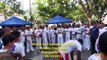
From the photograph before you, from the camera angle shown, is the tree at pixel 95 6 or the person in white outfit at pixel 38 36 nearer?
the person in white outfit at pixel 38 36

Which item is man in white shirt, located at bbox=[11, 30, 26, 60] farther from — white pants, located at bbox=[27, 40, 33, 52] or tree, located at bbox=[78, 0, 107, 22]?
tree, located at bbox=[78, 0, 107, 22]

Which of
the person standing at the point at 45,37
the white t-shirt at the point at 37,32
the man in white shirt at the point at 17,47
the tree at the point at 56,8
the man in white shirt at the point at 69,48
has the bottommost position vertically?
the tree at the point at 56,8

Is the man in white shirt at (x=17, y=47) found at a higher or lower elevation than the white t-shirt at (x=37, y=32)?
higher

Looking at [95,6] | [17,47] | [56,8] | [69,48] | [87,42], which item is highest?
[17,47]

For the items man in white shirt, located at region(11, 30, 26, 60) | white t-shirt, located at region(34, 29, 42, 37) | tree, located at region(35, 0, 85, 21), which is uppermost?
man in white shirt, located at region(11, 30, 26, 60)

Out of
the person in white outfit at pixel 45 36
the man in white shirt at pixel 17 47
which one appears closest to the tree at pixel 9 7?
the person in white outfit at pixel 45 36

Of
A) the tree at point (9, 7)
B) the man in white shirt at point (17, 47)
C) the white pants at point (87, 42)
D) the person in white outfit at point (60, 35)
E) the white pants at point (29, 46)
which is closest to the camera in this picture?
the man in white shirt at point (17, 47)

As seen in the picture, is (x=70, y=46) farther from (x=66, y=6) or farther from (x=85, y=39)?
(x=66, y=6)

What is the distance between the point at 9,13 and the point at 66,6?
305 inches

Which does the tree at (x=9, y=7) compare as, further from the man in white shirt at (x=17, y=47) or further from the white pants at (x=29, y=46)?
the man in white shirt at (x=17, y=47)

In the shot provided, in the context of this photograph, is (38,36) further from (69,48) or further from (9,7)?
(9,7)

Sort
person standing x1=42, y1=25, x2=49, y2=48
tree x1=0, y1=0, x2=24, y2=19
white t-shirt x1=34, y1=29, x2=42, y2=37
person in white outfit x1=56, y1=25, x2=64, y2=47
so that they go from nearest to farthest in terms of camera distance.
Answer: person in white outfit x1=56, y1=25, x2=64, y2=47, person standing x1=42, y1=25, x2=49, y2=48, white t-shirt x1=34, y1=29, x2=42, y2=37, tree x1=0, y1=0, x2=24, y2=19

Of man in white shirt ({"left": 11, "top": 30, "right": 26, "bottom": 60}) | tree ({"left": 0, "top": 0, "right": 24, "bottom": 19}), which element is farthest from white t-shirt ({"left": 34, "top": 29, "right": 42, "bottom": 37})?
tree ({"left": 0, "top": 0, "right": 24, "bottom": 19})

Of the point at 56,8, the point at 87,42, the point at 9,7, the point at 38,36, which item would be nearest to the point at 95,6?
the point at 56,8
